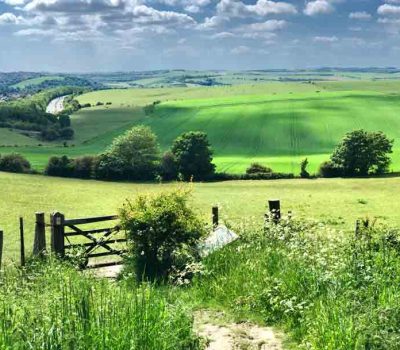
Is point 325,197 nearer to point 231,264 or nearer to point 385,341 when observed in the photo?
point 231,264

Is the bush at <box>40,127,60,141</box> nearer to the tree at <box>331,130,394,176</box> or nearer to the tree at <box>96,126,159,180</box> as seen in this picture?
the tree at <box>96,126,159,180</box>

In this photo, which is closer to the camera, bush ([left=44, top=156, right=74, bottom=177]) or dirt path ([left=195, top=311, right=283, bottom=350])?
dirt path ([left=195, top=311, right=283, bottom=350])

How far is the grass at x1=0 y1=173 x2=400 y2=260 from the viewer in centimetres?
4056

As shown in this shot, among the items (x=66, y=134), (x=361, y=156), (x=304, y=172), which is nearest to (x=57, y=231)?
(x=304, y=172)

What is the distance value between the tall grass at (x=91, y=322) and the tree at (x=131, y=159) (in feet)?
224

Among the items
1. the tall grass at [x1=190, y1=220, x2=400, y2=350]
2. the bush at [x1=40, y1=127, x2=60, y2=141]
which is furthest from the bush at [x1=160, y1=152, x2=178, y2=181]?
the tall grass at [x1=190, y1=220, x2=400, y2=350]

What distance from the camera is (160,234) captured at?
16031 millimetres

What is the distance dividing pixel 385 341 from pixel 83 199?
45746 millimetres

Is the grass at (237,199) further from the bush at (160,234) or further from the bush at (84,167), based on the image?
the bush at (160,234)

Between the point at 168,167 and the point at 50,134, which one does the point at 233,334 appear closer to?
the point at 168,167

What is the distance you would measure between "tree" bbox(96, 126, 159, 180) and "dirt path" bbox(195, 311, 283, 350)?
66.7 meters

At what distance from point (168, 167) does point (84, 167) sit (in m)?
12.1

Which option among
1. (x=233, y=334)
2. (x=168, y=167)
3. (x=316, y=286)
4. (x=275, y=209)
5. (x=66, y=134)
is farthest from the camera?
(x=66, y=134)

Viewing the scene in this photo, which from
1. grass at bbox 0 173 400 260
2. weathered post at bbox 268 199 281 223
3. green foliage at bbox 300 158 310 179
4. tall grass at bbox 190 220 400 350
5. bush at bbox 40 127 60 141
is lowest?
grass at bbox 0 173 400 260
